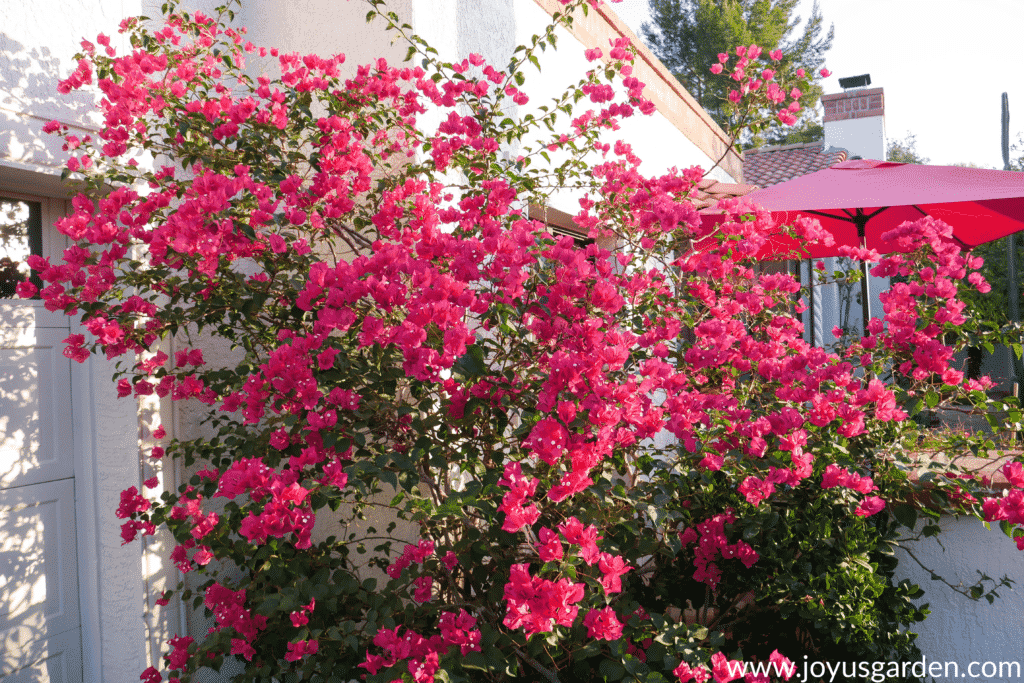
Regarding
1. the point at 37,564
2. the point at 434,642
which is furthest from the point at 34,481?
the point at 434,642

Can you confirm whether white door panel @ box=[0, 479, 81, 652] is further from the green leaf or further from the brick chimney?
the brick chimney

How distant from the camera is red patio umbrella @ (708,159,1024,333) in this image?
407 centimetres

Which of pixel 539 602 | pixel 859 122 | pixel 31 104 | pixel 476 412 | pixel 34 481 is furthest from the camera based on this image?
pixel 859 122

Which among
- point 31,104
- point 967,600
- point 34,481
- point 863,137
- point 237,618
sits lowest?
point 967,600

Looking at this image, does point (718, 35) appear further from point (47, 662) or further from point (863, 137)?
point (47, 662)

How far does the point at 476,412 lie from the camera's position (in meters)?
2.27

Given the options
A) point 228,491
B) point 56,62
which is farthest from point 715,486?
point 56,62

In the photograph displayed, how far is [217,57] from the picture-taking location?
2756 millimetres

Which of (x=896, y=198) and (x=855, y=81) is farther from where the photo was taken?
(x=855, y=81)

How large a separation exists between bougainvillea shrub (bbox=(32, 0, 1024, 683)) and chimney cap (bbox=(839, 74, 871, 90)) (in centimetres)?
1651

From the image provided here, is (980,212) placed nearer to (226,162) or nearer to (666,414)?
(666,414)

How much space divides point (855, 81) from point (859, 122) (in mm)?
Result: 1384

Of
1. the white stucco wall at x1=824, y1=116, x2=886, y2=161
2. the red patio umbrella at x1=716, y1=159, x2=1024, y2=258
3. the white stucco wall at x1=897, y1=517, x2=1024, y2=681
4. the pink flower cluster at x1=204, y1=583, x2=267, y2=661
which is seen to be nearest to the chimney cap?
the white stucco wall at x1=824, y1=116, x2=886, y2=161

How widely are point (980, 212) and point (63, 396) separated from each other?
5.87 metres
